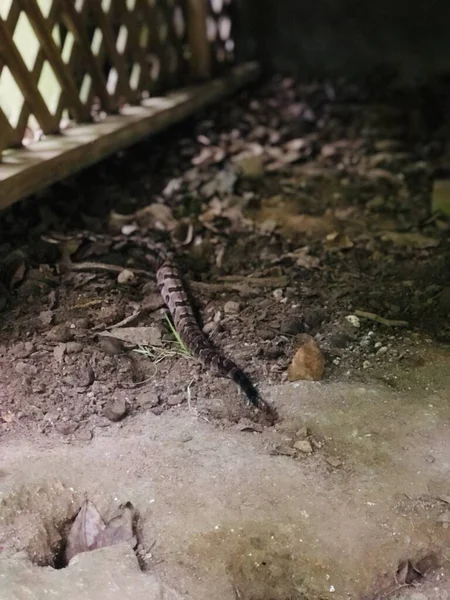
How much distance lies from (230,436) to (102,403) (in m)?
0.58

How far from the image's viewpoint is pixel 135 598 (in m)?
1.88

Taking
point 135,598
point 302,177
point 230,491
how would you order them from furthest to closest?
1. point 302,177
2. point 230,491
3. point 135,598

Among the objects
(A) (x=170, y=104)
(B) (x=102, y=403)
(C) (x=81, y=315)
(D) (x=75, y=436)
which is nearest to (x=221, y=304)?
(C) (x=81, y=315)

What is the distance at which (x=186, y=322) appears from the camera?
10.2 feet

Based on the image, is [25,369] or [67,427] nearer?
[67,427]

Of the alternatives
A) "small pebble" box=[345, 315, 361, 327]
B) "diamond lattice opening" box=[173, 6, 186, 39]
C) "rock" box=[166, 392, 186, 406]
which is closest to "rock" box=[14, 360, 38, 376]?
"rock" box=[166, 392, 186, 406]

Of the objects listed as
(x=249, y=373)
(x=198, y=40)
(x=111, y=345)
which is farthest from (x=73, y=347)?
(x=198, y=40)

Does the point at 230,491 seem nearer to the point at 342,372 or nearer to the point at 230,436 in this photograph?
the point at 230,436

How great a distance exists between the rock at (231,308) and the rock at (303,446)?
0.97 metres

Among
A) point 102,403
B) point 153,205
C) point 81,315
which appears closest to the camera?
point 102,403

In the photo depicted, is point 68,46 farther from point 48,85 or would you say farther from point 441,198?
point 441,198

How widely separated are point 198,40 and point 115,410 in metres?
4.08

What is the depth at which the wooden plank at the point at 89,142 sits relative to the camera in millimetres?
3492

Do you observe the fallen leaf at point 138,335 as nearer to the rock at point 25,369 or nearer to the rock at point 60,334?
the rock at point 60,334
